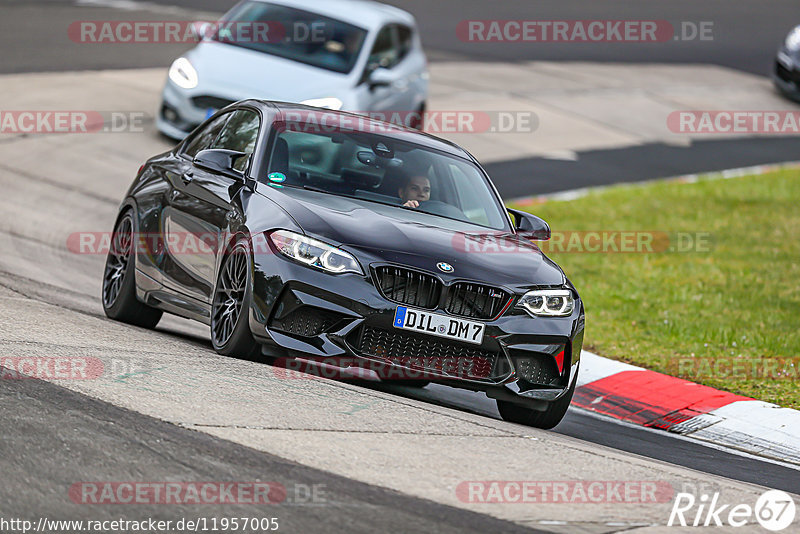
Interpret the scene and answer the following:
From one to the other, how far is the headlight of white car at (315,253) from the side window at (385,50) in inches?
390

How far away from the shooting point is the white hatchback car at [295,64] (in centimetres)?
1620

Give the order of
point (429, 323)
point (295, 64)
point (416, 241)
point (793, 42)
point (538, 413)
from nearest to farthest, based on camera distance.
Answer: point (429, 323) → point (416, 241) → point (538, 413) → point (295, 64) → point (793, 42)

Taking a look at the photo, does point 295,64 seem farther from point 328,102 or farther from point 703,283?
point 703,283

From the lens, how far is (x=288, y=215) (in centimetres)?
780

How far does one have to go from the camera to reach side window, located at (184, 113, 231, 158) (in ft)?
31.6

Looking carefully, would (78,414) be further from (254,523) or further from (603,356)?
(603,356)

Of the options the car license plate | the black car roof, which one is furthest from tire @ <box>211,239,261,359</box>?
the black car roof

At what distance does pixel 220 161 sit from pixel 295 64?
8.22 meters

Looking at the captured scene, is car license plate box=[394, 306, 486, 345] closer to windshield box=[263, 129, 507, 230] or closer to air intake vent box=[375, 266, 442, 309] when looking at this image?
air intake vent box=[375, 266, 442, 309]

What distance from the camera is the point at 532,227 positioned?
9.14m

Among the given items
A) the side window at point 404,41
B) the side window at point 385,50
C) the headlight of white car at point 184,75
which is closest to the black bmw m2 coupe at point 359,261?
Answer: the headlight of white car at point 184,75

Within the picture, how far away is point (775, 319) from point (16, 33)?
15.0 m

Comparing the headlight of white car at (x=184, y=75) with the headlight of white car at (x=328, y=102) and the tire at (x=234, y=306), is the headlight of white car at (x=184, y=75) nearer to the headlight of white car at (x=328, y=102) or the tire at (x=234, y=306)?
the headlight of white car at (x=328, y=102)

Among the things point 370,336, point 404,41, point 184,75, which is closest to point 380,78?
point 404,41
